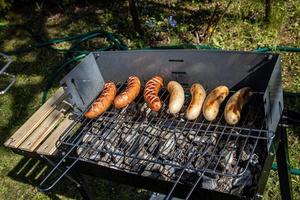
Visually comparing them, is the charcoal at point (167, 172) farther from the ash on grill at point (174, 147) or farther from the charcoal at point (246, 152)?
the charcoal at point (246, 152)

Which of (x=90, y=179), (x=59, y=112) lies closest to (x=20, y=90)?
(x=59, y=112)

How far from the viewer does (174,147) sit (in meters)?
2.95

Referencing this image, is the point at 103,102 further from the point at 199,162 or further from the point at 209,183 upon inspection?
the point at 209,183

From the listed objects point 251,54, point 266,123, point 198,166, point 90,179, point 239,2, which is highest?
point 251,54

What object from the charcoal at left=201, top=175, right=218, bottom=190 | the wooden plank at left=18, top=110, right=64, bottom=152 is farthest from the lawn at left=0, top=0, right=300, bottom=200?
the charcoal at left=201, top=175, right=218, bottom=190

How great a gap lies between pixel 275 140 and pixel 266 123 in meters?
0.21

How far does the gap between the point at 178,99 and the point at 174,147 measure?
0.39 metres

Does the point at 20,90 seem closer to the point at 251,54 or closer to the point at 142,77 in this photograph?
the point at 142,77

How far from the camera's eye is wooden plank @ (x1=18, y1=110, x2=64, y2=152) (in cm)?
412

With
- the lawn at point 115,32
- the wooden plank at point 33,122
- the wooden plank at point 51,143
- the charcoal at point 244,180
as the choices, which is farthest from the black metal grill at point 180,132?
the lawn at point 115,32

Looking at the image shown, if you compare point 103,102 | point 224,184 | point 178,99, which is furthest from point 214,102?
point 103,102

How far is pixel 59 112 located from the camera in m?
4.58

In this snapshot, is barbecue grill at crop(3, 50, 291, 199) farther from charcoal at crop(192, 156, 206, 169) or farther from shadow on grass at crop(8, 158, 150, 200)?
shadow on grass at crop(8, 158, 150, 200)

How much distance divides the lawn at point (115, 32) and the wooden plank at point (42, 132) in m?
0.66
